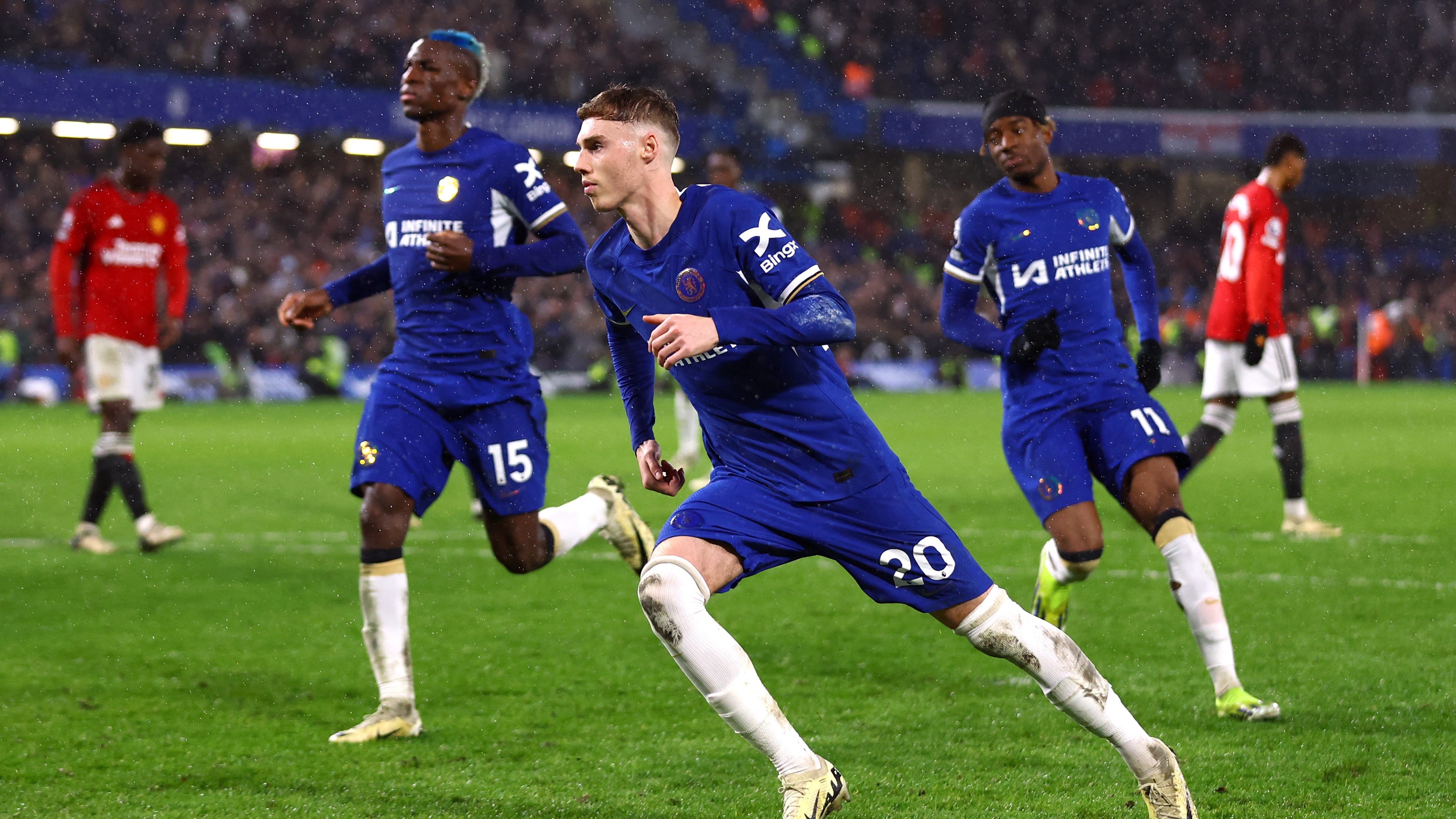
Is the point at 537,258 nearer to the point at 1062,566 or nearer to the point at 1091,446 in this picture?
the point at 1091,446

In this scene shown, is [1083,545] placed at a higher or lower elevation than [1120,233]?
lower

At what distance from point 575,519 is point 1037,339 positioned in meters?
2.02

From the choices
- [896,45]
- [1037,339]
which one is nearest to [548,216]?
[1037,339]

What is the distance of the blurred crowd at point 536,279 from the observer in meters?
25.0

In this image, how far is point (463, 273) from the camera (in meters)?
5.29

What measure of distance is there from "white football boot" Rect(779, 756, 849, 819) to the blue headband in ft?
10.6

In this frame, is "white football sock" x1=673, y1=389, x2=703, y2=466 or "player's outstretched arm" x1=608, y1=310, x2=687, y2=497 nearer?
"player's outstretched arm" x1=608, y1=310, x2=687, y2=497

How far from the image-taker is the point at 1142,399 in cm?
533

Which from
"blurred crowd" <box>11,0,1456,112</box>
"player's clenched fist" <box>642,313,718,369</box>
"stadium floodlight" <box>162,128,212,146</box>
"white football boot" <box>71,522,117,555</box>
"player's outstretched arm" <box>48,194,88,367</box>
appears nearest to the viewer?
"player's clenched fist" <box>642,313,718,369</box>

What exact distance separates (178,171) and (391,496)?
26.3 metres

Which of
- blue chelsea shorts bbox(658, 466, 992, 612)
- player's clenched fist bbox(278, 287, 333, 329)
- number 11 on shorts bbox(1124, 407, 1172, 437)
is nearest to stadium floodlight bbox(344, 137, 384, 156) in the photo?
player's clenched fist bbox(278, 287, 333, 329)

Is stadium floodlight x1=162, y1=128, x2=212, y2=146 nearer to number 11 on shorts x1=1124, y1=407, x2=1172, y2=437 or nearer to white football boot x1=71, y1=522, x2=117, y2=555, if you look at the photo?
white football boot x1=71, y1=522, x2=117, y2=555

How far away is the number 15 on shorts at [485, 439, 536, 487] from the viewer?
5.32m

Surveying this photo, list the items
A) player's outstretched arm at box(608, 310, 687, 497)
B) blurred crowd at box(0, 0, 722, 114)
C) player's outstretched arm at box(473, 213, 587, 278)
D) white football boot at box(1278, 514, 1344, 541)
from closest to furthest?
player's outstretched arm at box(608, 310, 687, 497) < player's outstretched arm at box(473, 213, 587, 278) < white football boot at box(1278, 514, 1344, 541) < blurred crowd at box(0, 0, 722, 114)
